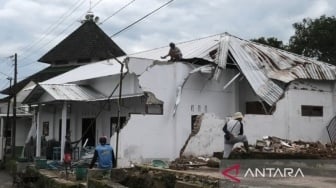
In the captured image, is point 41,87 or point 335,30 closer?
point 41,87

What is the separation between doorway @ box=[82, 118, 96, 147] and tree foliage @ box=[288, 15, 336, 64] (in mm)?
21814

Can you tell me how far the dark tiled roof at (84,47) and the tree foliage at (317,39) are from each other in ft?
48.4

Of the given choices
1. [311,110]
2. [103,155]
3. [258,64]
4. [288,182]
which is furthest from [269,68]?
[103,155]

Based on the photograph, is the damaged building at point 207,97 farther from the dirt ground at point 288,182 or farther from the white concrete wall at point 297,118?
the dirt ground at point 288,182

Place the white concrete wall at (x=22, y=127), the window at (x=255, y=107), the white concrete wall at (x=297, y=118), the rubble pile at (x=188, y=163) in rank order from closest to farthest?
the rubble pile at (x=188, y=163), the white concrete wall at (x=297, y=118), the window at (x=255, y=107), the white concrete wall at (x=22, y=127)

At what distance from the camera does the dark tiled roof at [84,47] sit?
1671 inches

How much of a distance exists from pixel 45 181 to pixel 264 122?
8.74 m

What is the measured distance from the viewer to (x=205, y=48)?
22062mm

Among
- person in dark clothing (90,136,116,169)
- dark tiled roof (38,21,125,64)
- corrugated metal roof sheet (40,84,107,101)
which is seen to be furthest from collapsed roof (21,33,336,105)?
dark tiled roof (38,21,125,64)

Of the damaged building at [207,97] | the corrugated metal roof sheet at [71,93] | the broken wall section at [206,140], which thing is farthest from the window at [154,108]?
the corrugated metal roof sheet at [71,93]

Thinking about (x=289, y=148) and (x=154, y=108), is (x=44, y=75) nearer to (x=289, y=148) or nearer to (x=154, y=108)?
(x=154, y=108)

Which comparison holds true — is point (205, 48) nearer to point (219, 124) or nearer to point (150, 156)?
point (219, 124)

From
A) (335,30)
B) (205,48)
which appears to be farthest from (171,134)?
(335,30)

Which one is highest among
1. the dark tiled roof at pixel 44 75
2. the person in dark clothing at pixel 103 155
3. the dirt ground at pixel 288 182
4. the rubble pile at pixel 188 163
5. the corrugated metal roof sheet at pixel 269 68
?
the dark tiled roof at pixel 44 75
